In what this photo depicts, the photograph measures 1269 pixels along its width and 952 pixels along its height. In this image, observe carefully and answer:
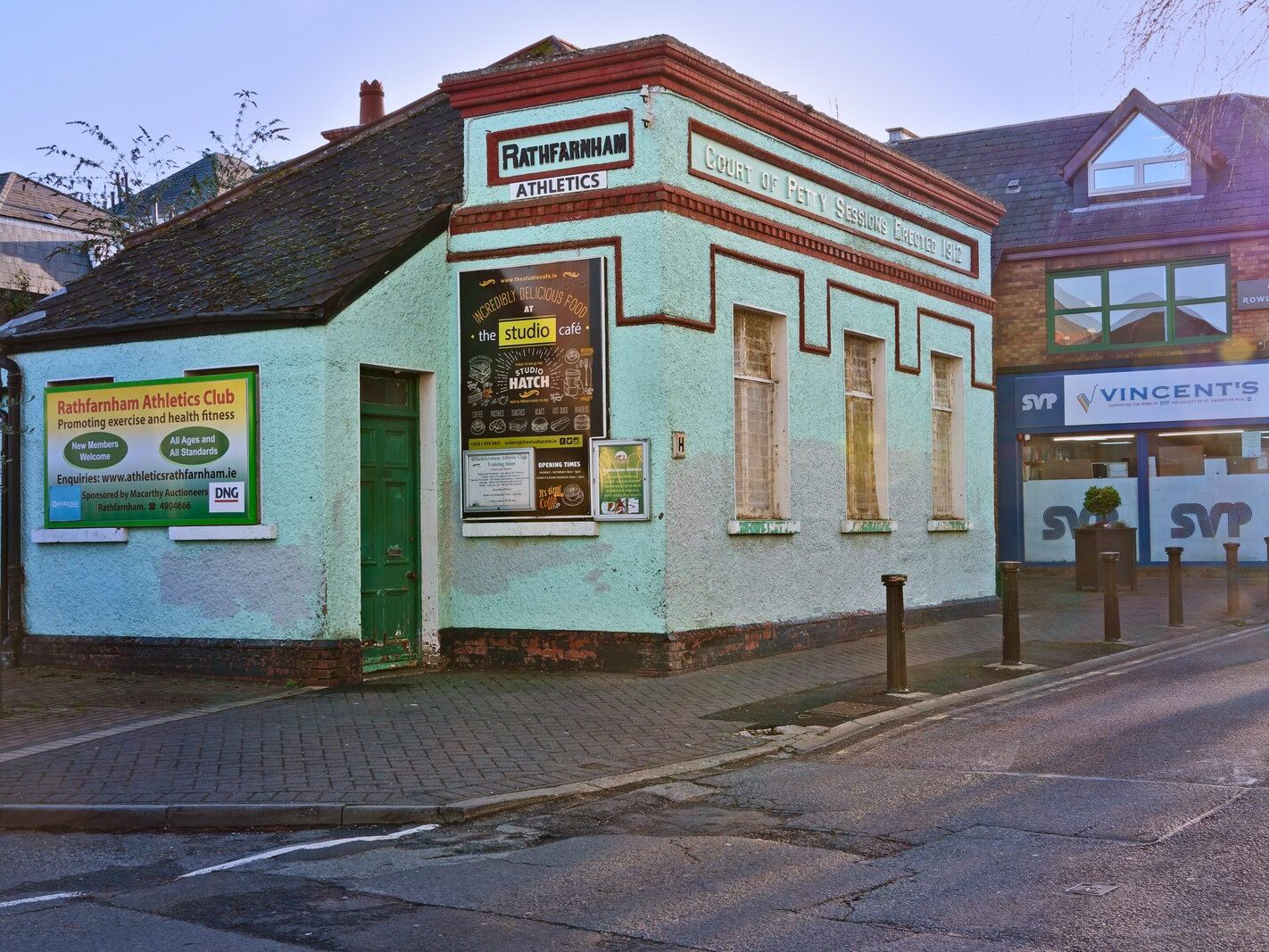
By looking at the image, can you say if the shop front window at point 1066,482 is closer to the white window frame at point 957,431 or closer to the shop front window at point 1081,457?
the shop front window at point 1081,457

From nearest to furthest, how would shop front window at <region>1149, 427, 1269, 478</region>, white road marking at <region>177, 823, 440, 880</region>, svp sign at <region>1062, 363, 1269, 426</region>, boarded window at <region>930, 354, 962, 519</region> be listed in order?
white road marking at <region>177, 823, 440, 880</region> → boarded window at <region>930, 354, 962, 519</region> → svp sign at <region>1062, 363, 1269, 426</region> → shop front window at <region>1149, 427, 1269, 478</region>

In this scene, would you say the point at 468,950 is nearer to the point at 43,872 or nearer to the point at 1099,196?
the point at 43,872

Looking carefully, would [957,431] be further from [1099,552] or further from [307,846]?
[307,846]

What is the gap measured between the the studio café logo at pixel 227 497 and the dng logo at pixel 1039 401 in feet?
61.2

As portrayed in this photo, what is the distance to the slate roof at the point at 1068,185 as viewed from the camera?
26.0 metres

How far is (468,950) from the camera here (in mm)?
5016

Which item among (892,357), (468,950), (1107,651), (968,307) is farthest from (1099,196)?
(468,950)

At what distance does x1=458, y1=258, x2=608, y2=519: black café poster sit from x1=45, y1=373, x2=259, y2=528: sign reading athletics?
7.14 feet

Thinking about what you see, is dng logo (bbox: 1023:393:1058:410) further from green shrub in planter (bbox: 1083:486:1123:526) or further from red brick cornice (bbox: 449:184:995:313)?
red brick cornice (bbox: 449:184:995:313)

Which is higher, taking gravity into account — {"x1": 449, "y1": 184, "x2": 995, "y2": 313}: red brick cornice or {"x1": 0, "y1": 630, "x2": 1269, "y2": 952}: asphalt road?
{"x1": 449, "y1": 184, "x2": 995, "y2": 313}: red brick cornice

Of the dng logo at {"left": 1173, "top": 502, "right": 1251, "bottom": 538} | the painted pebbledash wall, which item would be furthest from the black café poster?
the dng logo at {"left": 1173, "top": 502, "right": 1251, "bottom": 538}

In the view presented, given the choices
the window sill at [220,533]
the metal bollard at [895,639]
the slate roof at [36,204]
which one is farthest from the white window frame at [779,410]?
the slate roof at [36,204]

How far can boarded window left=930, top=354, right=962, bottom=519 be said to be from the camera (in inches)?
745

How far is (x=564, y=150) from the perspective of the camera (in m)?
13.4
